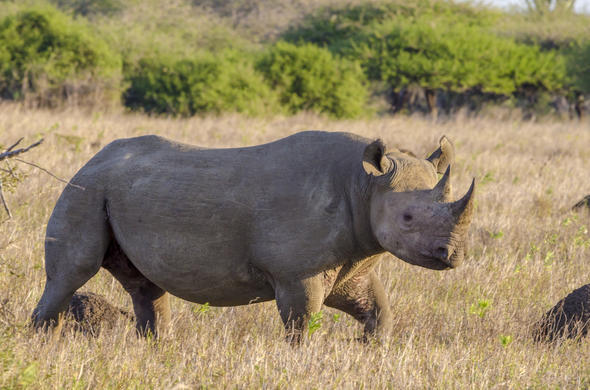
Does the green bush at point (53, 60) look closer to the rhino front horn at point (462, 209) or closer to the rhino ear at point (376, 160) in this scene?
the rhino ear at point (376, 160)

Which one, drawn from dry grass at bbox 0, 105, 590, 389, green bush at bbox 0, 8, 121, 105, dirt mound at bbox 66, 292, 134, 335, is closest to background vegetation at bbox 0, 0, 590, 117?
green bush at bbox 0, 8, 121, 105

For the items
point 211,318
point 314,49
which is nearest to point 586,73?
point 314,49

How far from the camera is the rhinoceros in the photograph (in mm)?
3893

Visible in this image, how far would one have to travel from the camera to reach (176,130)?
624 inches

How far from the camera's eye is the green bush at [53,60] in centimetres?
2300

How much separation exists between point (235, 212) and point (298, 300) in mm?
634

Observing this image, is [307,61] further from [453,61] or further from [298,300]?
[298,300]

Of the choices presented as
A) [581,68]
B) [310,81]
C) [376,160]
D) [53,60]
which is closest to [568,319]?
[376,160]

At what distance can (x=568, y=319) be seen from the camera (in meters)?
5.10

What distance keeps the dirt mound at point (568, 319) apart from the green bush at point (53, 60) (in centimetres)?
1946

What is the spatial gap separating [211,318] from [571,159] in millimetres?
10881

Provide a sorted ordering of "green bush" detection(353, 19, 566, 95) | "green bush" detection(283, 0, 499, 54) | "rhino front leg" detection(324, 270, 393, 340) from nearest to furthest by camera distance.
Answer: "rhino front leg" detection(324, 270, 393, 340) → "green bush" detection(353, 19, 566, 95) → "green bush" detection(283, 0, 499, 54)

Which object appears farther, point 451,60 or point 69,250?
point 451,60

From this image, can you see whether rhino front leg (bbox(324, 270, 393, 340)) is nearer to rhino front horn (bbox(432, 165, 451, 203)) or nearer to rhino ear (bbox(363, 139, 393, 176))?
rhino ear (bbox(363, 139, 393, 176))
